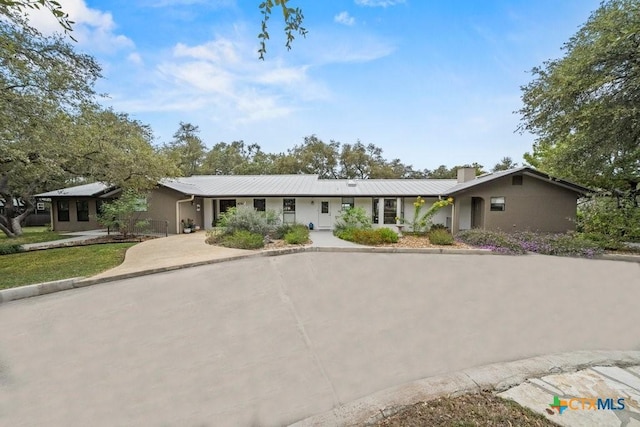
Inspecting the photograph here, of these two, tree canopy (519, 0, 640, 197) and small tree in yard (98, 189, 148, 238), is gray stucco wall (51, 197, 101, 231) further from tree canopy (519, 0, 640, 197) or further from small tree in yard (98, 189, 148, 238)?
tree canopy (519, 0, 640, 197)

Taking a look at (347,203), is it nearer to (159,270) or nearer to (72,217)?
(159,270)

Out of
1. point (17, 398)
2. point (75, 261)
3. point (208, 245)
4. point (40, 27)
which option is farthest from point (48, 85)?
point (17, 398)

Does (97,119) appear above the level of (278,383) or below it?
above

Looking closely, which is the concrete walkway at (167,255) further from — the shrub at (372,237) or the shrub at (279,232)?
the shrub at (372,237)

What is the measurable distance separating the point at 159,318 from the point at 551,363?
578 centimetres

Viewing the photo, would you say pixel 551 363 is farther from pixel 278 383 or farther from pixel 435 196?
pixel 435 196

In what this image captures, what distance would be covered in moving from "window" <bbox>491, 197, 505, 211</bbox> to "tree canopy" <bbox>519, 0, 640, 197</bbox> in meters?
2.64

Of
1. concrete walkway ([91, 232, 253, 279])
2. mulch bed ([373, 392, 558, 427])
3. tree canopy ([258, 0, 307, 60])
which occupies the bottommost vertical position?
mulch bed ([373, 392, 558, 427])

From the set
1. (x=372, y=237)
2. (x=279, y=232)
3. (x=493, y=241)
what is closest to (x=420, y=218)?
(x=493, y=241)

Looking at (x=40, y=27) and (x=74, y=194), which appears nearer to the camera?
(x=40, y=27)

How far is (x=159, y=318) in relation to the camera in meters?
4.86

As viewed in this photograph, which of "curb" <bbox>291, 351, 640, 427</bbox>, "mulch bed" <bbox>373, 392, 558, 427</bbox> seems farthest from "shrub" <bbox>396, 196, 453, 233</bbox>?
"mulch bed" <bbox>373, 392, 558, 427</bbox>

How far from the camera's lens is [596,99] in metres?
10.4

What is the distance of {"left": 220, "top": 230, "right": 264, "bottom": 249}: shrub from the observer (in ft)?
35.6
